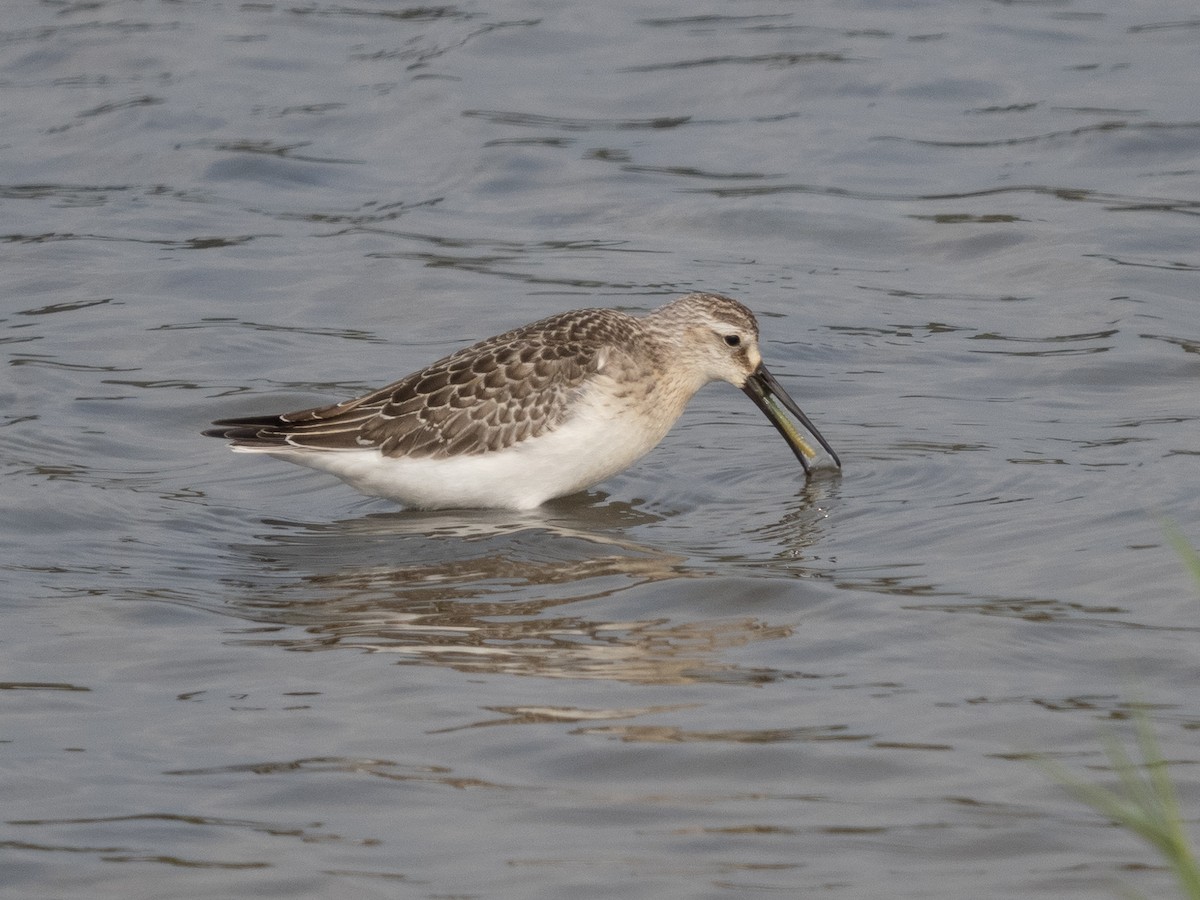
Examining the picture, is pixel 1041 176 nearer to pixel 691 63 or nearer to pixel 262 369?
pixel 691 63

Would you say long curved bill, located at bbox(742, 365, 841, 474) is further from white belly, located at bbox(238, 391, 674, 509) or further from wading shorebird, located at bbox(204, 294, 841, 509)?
white belly, located at bbox(238, 391, 674, 509)

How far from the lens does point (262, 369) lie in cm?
1304

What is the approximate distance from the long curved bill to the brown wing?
1.04 meters

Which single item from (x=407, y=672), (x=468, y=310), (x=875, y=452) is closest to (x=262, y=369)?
(x=468, y=310)

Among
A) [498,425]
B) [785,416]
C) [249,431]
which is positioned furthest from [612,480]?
[249,431]

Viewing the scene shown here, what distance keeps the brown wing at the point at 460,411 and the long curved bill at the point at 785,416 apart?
3.41 feet

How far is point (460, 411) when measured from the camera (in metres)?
10.4

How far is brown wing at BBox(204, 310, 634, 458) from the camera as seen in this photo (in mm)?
10266

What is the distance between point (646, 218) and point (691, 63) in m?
3.83

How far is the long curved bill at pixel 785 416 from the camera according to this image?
36.0ft

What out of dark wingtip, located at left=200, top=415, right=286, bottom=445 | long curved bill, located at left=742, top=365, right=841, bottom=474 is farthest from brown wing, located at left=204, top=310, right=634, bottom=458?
long curved bill, located at left=742, top=365, right=841, bottom=474

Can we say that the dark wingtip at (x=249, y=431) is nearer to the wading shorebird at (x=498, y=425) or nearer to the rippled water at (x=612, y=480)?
the wading shorebird at (x=498, y=425)

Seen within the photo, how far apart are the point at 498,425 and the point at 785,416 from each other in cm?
190

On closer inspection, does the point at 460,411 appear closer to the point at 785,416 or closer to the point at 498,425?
the point at 498,425
